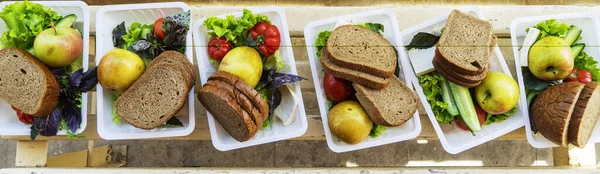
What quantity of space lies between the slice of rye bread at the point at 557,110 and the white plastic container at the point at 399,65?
0.36 meters

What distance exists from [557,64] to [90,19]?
151cm

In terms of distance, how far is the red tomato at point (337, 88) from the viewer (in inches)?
58.2

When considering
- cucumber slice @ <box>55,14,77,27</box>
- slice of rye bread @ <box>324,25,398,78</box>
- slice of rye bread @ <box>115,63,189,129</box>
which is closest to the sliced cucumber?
slice of rye bread @ <box>324,25,398,78</box>

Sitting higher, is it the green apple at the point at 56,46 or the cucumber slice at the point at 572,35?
the cucumber slice at the point at 572,35

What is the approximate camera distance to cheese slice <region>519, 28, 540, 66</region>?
1.56 meters

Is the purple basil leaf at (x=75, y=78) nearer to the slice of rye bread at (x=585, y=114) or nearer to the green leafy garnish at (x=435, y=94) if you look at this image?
the green leafy garnish at (x=435, y=94)

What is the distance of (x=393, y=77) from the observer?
1.51 metres

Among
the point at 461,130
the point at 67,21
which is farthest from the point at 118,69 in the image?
the point at 461,130

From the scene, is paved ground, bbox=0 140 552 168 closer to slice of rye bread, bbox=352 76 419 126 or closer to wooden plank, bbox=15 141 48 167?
wooden plank, bbox=15 141 48 167

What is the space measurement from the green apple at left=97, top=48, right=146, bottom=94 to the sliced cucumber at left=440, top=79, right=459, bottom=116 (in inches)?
36.1

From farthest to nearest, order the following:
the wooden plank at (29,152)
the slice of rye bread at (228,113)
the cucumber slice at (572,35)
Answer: the wooden plank at (29,152) < the cucumber slice at (572,35) < the slice of rye bread at (228,113)

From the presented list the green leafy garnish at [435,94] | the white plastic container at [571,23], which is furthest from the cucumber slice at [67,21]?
the white plastic container at [571,23]

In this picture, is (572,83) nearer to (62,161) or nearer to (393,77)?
(393,77)

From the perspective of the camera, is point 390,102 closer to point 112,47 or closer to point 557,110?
point 557,110
